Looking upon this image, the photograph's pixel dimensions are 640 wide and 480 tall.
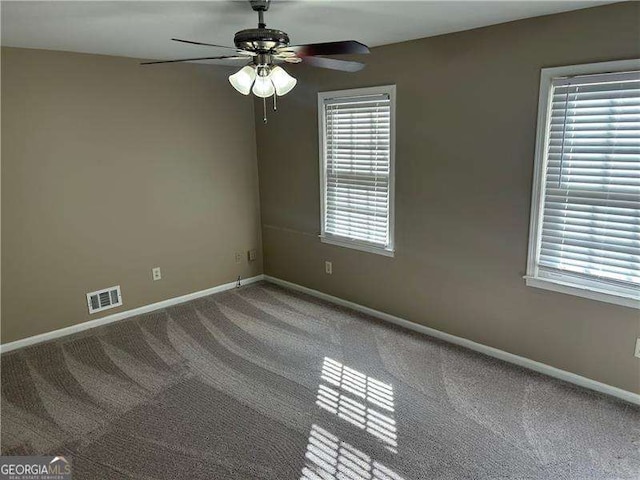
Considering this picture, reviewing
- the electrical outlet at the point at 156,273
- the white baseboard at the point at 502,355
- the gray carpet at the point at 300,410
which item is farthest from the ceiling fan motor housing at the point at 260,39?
the electrical outlet at the point at 156,273

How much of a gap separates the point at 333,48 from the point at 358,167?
1.91 metres

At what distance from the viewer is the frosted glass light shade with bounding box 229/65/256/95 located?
7.22 ft

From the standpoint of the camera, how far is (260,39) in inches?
77.0

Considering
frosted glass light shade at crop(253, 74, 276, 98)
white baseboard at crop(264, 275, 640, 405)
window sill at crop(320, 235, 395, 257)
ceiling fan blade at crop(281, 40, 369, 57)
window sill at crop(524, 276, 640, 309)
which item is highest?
ceiling fan blade at crop(281, 40, 369, 57)

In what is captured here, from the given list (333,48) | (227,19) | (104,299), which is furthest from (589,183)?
(104,299)

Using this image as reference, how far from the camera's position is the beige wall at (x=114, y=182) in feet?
10.8

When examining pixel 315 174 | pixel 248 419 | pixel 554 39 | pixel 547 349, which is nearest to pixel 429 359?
pixel 547 349

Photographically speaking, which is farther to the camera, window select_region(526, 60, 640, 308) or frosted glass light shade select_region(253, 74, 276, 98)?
window select_region(526, 60, 640, 308)

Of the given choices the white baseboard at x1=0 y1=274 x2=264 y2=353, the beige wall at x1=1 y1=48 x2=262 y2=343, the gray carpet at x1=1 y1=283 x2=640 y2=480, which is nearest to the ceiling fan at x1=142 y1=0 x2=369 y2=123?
the beige wall at x1=1 y1=48 x2=262 y2=343

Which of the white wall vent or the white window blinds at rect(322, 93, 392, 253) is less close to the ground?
the white window blinds at rect(322, 93, 392, 253)

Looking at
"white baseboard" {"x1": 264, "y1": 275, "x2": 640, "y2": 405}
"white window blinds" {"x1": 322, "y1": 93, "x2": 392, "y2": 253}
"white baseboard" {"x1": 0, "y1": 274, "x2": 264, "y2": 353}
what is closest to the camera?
"white baseboard" {"x1": 264, "y1": 275, "x2": 640, "y2": 405}

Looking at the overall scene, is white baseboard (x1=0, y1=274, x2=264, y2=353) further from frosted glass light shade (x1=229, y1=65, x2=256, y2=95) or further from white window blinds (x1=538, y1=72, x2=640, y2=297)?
white window blinds (x1=538, y1=72, x2=640, y2=297)

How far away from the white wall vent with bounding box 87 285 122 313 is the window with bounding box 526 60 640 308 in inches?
137

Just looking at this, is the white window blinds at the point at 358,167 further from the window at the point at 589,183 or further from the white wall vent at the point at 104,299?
the white wall vent at the point at 104,299
